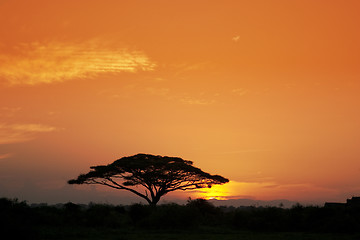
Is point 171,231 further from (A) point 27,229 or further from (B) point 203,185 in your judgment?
(B) point 203,185

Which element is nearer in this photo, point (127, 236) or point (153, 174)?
point (127, 236)

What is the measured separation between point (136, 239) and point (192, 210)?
11.4m

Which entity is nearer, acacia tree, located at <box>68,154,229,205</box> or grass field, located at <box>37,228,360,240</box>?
grass field, located at <box>37,228,360,240</box>

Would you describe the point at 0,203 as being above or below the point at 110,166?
below

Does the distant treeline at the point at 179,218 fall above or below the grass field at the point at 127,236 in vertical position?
above

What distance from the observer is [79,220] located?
4022 centimetres

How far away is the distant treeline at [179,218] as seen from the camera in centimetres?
3738

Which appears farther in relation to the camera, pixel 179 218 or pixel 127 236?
pixel 179 218

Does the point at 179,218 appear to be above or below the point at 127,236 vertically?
above

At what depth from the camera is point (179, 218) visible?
1576 inches

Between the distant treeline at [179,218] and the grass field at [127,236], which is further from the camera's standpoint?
the distant treeline at [179,218]

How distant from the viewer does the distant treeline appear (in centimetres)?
3738

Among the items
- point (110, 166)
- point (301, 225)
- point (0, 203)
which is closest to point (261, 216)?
point (301, 225)

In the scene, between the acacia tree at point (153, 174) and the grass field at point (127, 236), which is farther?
the acacia tree at point (153, 174)
